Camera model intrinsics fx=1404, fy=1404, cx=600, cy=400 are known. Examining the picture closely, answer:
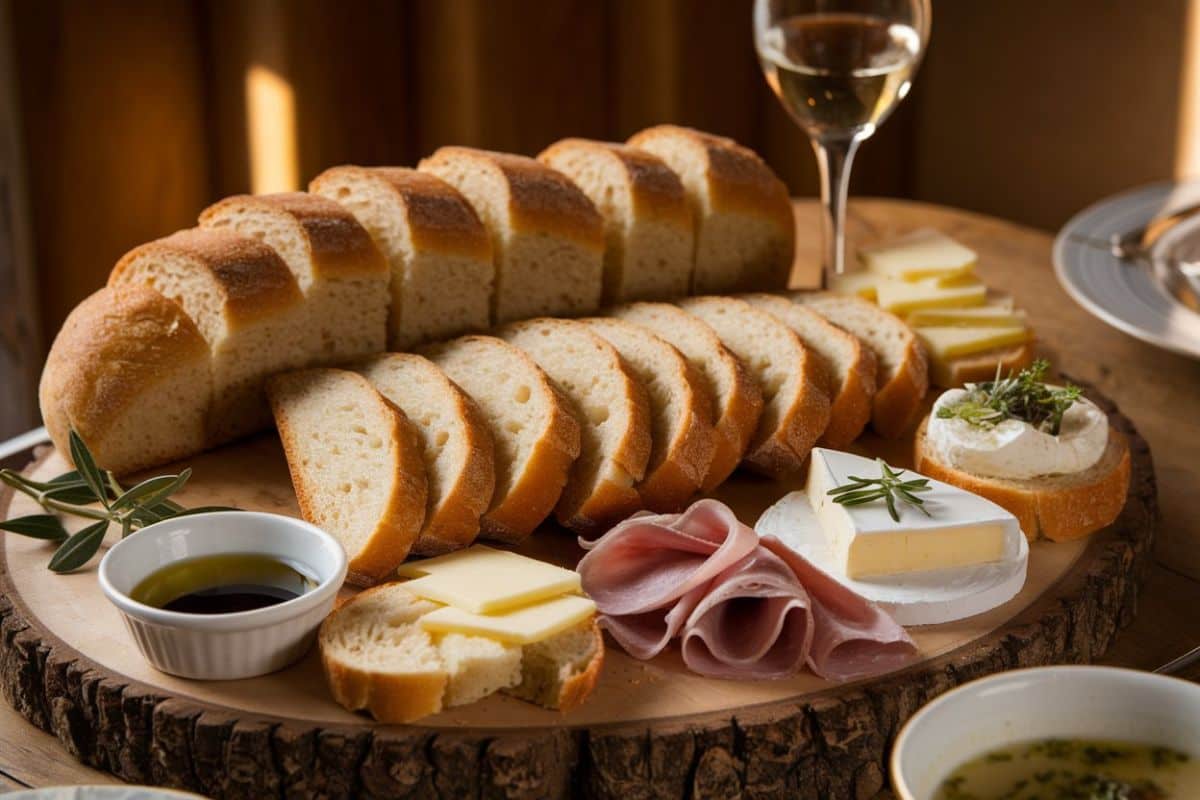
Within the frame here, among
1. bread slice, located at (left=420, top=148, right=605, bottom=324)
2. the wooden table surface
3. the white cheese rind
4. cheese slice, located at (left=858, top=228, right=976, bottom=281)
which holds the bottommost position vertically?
the wooden table surface

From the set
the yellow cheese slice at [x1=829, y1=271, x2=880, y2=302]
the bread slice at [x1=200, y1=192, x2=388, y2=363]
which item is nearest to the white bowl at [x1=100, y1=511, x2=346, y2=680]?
the bread slice at [x1=200, y1=192, x2=388, y2=363]

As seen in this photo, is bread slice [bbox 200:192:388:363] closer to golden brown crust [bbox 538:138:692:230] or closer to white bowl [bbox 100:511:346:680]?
golden brown crust [bbox 538:138:692:230]

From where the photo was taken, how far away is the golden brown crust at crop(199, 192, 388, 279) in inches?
117

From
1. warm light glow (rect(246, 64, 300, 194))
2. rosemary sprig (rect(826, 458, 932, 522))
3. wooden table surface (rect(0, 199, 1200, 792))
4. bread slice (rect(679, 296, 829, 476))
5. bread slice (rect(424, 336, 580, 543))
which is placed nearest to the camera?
wooden table surface (rect(0, 199, 1200, 792))

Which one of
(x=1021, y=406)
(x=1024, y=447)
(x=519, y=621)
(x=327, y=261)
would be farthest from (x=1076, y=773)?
(x=327, y=261)

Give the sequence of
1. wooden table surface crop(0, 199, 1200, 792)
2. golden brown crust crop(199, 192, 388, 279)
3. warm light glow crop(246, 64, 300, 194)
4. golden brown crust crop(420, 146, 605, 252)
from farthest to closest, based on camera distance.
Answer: warm light glow crop(246, 64, 300, 194), golden brown crust crop(420, 146, 605, 252), golden brown crust crop(199, 192, 388, 279), wooden table surface crop(0, 199, 1200, 792)

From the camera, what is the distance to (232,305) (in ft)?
9.34

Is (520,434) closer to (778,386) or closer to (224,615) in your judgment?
(778,386)

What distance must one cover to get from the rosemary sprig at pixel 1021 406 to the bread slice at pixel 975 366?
1.72 ft

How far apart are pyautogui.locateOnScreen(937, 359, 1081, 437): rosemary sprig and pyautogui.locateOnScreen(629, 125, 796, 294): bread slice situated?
0.99 meters

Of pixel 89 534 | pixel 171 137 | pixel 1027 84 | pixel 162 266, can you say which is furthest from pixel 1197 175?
pixel 89 534

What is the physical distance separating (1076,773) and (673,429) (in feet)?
3.63

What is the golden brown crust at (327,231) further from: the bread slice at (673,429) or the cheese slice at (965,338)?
the cheese slice at (965,338)

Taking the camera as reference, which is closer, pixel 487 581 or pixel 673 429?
pixel 487 581
